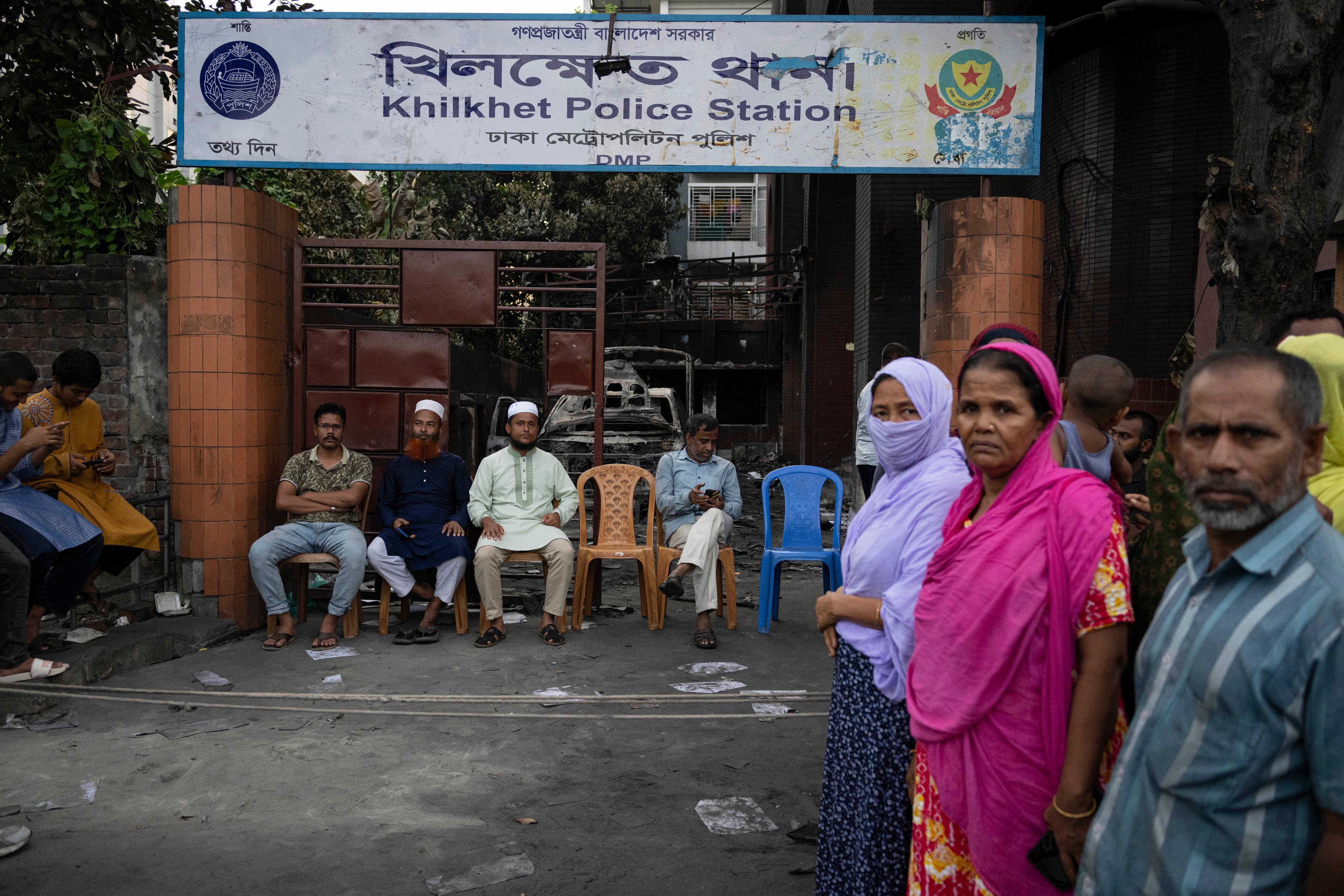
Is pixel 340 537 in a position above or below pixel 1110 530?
below

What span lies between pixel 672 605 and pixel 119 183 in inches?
200

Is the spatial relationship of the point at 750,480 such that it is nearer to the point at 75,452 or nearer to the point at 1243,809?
the point at 75,452

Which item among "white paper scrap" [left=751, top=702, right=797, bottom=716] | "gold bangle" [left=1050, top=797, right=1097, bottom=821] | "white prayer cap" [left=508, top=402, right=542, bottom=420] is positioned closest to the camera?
"gold bangle" [left=1050, top=797, right=1097, bottom=821]

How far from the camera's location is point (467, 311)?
6.89 m

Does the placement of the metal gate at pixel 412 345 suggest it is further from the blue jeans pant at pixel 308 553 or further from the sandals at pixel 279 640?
the sandals at pixel 279 640

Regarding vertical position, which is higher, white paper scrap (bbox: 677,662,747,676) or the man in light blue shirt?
the man in light blue shirt

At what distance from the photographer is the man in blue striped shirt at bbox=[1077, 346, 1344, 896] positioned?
130 centimetres

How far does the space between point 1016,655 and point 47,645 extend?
17.6 ft

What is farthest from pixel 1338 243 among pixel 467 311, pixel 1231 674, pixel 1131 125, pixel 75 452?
pixel 75 452

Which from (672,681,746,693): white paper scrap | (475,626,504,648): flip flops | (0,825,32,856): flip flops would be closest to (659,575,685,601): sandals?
(672,681,746,693): white paper scrap

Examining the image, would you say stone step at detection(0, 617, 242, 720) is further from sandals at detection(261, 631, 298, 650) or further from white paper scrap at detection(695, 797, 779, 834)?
white paper scrap at detection(695, 797, 779, 834)

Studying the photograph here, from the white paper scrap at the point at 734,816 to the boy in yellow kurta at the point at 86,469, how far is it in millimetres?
3975

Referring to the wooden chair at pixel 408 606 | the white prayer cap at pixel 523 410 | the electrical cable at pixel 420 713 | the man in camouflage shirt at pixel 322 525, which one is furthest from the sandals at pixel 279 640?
the white prayer cap at pixel 523 410

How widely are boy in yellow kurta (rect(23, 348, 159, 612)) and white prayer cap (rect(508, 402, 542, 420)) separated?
2.38 metres
